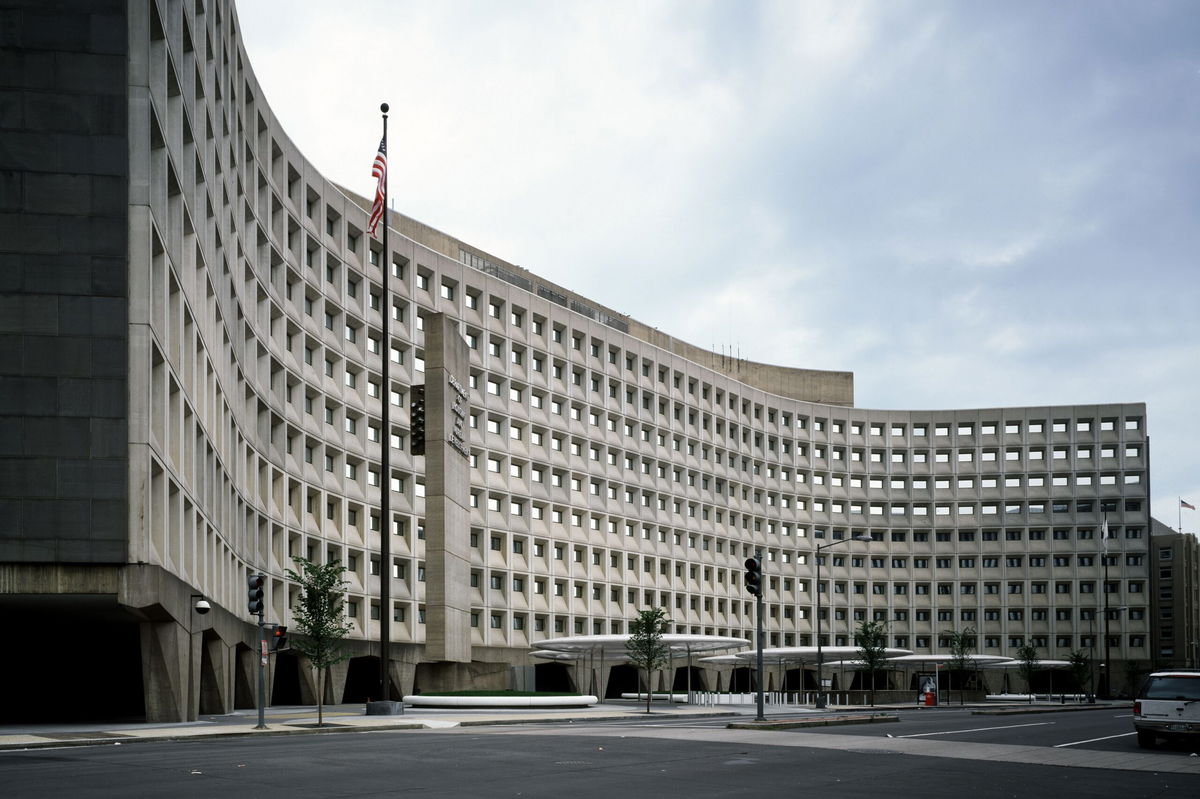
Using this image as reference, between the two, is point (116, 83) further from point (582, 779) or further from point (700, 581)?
point (700, 581)

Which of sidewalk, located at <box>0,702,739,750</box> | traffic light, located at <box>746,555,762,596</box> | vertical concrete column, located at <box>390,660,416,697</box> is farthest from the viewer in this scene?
vertical concrete column, located at <box>390,660,416,697</box>

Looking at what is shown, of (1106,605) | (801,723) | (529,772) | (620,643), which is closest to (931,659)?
(1106,605)

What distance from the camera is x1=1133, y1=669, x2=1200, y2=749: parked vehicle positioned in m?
27.4

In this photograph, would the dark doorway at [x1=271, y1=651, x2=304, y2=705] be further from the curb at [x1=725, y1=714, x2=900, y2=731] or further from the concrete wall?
the concrete wall

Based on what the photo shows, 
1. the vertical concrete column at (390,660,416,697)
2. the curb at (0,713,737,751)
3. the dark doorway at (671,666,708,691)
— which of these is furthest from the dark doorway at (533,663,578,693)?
the curb at (0,713,737,751)

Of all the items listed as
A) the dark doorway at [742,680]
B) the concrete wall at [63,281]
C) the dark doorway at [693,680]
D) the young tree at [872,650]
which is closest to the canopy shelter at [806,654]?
the young tree at [872,650]

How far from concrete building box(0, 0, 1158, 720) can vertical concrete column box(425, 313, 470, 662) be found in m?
0.16

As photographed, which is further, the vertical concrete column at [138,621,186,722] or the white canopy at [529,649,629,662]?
the white canopy at [529,649,629,662]

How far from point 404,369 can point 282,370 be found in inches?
595

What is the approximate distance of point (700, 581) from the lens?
101 meters

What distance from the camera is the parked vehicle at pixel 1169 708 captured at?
2739 cm

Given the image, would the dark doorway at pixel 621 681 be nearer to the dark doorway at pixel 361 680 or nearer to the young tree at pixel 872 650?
the young tree at pixel 872 650

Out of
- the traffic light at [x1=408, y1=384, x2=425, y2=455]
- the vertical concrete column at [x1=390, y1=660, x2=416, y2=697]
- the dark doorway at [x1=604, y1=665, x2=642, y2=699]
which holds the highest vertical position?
the traffic light at [x1=408, y1=384, x2=425, y2=455]

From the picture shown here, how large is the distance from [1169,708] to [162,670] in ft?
83.1
